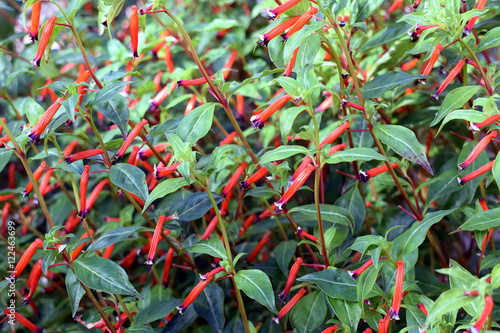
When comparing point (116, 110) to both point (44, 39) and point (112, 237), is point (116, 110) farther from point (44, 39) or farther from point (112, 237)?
point (112, 237)

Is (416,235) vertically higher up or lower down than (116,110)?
lower down

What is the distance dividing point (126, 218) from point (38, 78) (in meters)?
1.13

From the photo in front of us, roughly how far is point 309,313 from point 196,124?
26.3 inches

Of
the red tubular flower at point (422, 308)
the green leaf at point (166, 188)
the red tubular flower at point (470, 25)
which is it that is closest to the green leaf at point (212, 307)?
the green leaf at point (166, 188)

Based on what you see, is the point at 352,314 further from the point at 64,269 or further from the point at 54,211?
the point at 54,211

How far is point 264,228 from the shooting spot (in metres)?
1.55

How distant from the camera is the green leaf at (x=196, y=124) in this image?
1271 millimetres

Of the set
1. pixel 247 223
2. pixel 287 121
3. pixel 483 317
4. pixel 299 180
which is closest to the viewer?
pixel 483 317

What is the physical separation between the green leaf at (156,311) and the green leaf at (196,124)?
572 millimetres

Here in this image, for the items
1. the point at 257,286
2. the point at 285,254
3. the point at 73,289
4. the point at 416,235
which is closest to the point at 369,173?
the point at 416,235

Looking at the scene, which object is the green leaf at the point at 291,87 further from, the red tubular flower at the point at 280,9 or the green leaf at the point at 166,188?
the green leaf at the point at 166,188

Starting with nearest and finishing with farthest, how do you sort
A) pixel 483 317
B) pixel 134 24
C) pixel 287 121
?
pixel 483 317 < pixel 287 121 < pixel 134 24

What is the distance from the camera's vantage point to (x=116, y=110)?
1.36 m

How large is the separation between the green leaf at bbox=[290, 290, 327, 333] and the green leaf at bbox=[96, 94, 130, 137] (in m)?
0.77
